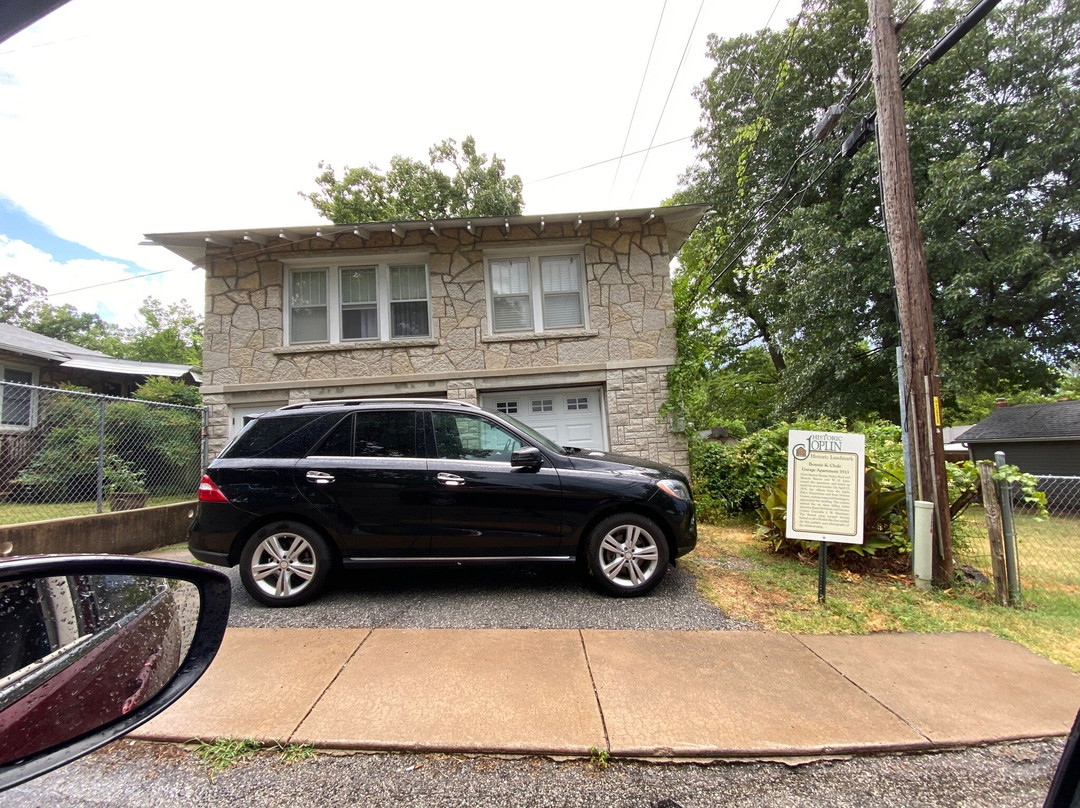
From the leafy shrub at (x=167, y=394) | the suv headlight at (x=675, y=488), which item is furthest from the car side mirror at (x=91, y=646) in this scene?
the leafy shrub at (x=167, y=394)

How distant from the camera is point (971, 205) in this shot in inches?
396

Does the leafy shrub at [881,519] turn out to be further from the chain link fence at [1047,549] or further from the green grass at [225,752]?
the green grass at [225,752]

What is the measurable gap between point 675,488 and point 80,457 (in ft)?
24.9

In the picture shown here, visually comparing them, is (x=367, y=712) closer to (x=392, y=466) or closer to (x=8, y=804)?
(x=8, y=804)

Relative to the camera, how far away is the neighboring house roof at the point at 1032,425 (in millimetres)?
15445

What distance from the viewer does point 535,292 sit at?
8.73 metres

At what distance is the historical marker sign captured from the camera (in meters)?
4.23

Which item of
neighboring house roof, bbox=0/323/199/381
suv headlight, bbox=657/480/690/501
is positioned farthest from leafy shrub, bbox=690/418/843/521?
neighboring house roof, bbox=0/323/199/381

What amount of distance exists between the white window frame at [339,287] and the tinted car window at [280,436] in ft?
14.0

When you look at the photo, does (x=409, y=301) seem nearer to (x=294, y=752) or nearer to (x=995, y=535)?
(x=294, y=752)

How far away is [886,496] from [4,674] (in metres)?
6.41

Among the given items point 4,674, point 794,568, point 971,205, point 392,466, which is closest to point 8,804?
point 4,674

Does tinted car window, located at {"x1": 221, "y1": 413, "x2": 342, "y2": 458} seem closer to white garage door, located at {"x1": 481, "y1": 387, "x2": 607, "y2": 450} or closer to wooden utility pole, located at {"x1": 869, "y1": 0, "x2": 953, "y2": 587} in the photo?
white garage door, located at {"x1": 481, "y1": 387, "x2": 607, "y2": 450}

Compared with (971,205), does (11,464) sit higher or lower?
lower
